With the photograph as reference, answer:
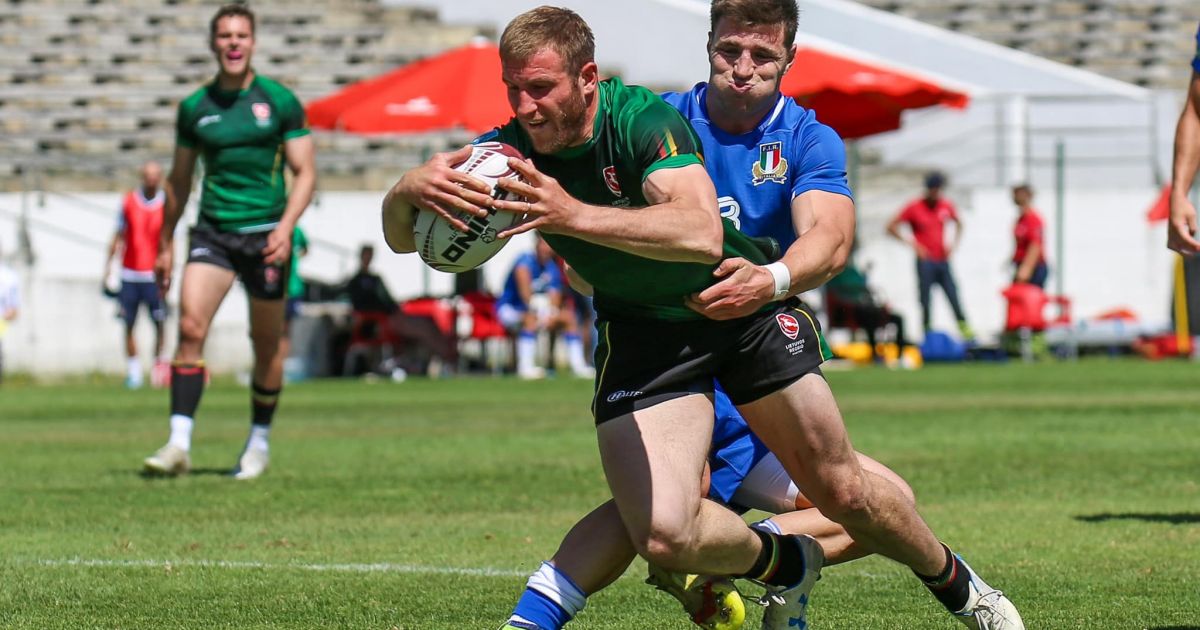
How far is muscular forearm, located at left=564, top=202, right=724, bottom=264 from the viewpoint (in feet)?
14.8

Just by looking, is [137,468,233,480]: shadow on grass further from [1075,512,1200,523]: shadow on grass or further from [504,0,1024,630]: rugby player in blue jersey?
[504,0,1024,630]: rugby player in blue jersey

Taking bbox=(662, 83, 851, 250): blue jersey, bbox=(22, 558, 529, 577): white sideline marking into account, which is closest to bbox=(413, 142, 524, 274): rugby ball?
bbox=(662, 83, 851, 250): blue jersey

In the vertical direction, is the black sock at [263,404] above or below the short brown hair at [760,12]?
below

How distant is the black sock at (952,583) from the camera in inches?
212

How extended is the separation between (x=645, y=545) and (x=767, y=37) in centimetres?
153

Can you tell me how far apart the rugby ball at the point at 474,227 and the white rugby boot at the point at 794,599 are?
1.36 m

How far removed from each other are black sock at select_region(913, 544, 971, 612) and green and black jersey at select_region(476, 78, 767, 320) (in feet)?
3.46

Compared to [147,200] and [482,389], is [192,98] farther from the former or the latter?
[147,200]

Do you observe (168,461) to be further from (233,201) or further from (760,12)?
(760,12)

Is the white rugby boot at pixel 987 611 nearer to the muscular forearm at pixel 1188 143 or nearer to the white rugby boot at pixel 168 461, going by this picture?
the muscular forearm at pixel 1188 143

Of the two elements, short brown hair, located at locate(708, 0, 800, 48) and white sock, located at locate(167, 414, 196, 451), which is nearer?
short brown hair, located at locate(708, 0, 800, 48)

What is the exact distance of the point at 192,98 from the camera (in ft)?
33.3

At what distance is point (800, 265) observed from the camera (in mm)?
5023

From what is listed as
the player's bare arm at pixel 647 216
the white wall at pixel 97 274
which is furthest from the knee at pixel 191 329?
the white wall at pixel 97 274
